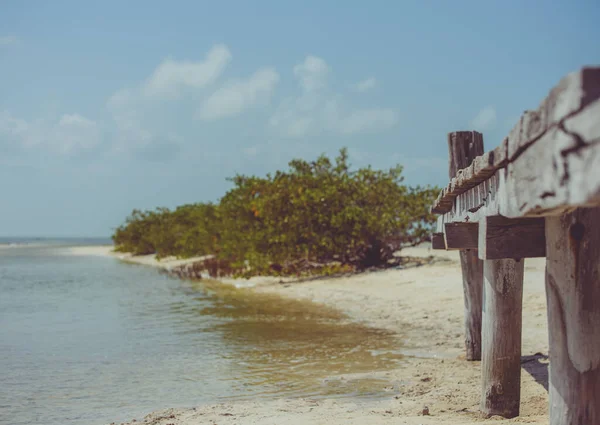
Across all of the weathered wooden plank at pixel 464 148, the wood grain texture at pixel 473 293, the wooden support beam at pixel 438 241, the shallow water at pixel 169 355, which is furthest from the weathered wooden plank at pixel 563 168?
the wood grain texture at pixel 473 293

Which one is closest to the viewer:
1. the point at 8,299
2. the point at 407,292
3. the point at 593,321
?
the point at 593,321

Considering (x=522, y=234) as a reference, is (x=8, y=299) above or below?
below

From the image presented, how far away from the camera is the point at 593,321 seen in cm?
369

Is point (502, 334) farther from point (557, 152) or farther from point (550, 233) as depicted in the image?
point (557, 152)

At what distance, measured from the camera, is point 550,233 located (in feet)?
13.0

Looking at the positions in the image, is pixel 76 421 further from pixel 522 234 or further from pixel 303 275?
pixel 303 275

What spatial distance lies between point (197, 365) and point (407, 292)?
848cm

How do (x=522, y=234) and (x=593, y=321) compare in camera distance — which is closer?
(x=593, y=321)

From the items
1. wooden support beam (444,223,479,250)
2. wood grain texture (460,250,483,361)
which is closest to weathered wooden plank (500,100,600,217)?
wooden support beam (444,223,479,250)

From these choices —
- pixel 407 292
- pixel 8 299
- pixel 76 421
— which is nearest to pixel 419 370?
pixel 76 421

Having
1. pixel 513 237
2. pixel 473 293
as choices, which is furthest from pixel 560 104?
pixel 473 293

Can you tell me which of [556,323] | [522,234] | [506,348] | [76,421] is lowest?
[76,421]

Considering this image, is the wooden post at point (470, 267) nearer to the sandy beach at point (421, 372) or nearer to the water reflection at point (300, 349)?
the sandy beach at point (421, 372)

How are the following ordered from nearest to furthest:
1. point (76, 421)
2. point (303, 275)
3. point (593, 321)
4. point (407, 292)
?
point (593, 321) < point (76, 421) < point (407, 292) < point (303, 275)
